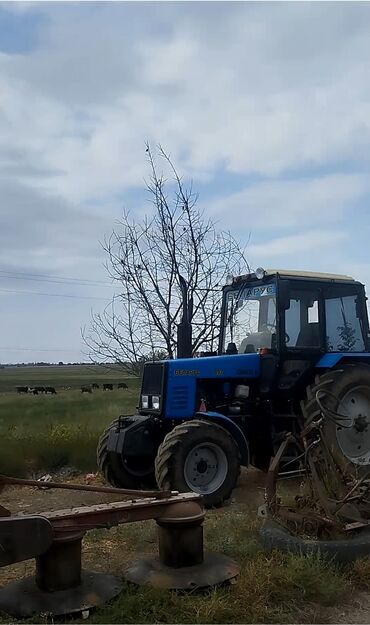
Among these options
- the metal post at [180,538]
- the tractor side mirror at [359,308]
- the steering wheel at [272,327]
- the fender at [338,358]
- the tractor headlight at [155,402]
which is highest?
the tractor side mirror at [359,308]

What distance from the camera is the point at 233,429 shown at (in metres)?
8.10

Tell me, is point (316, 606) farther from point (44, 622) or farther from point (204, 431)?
point (204, 431)

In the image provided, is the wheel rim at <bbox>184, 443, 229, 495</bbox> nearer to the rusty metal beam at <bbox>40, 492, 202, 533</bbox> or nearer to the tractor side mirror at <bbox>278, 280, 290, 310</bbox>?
the tractor side mirror at <bbox>278, 280, 290, 310</bbox>

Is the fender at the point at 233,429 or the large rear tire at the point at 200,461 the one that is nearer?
the large rear tire at the point at 200,461

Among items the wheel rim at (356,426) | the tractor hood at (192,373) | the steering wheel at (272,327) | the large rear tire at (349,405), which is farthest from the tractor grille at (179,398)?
the wheel rim at (356,426)

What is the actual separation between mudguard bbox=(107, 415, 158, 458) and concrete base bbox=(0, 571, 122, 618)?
3595mm

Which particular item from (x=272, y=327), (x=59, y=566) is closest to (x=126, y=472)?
(x=272, y=327)

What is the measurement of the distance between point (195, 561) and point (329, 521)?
1.18 metres

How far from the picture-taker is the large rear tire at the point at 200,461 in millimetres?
7379

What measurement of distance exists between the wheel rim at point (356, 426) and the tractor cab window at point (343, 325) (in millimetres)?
687

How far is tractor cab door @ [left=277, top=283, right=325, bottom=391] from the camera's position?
28.0 ft

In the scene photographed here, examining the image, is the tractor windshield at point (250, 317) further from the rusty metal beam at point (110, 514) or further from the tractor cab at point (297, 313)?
the rusty metal beam at point (110, 514)

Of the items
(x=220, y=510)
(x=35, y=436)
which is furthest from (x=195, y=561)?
(x=35, y=436)

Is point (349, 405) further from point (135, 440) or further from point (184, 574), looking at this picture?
point (184, 574)
